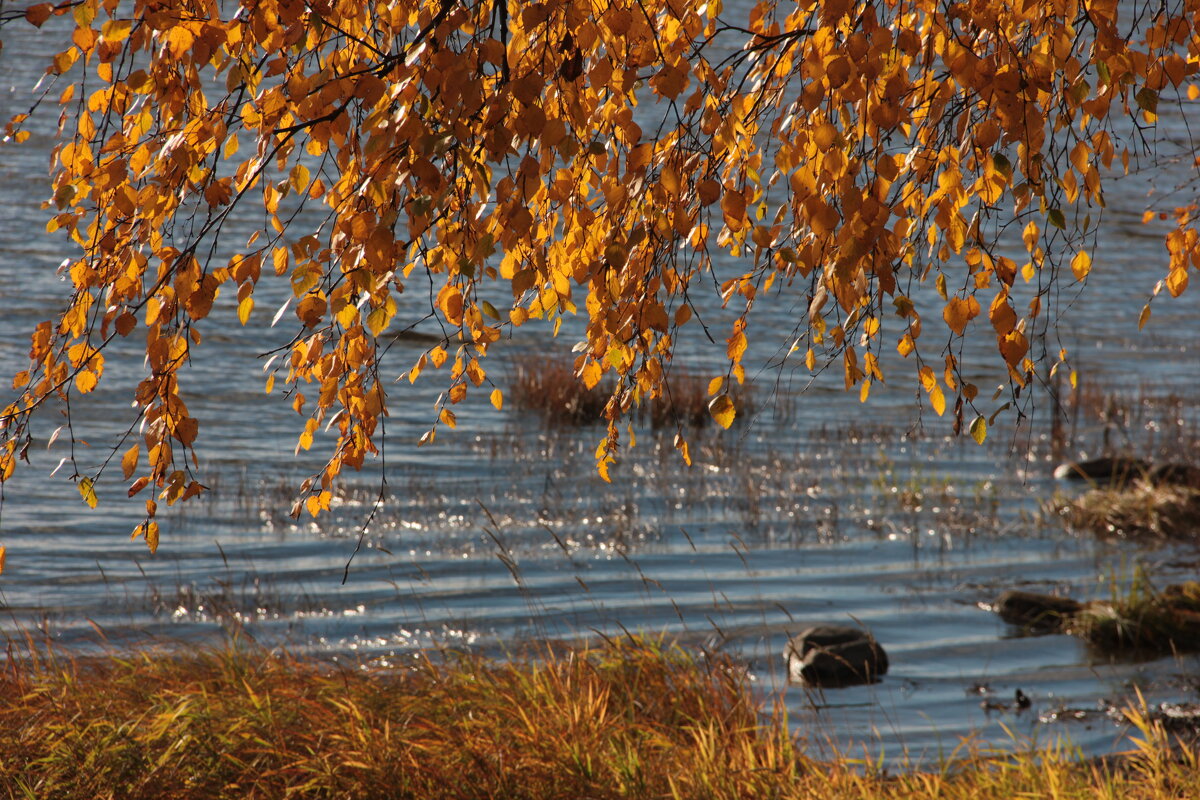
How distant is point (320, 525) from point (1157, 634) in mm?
5415

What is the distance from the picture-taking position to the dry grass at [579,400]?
1198 centimetres

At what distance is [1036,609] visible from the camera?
731 cm

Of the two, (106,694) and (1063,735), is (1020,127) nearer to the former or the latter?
(106,694)

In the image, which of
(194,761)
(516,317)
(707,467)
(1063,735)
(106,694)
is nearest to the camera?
(516,317)

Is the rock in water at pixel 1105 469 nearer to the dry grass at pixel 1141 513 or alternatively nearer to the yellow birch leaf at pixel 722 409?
the dry grass at pixel 1141 513

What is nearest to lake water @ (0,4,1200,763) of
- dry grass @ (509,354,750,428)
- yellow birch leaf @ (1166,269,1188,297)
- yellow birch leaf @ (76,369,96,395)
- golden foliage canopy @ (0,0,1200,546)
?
dry grass @ (509,354,750,428)

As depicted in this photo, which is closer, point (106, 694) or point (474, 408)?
point (106, 694)

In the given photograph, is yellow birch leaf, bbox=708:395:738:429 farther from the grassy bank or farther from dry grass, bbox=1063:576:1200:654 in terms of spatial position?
dry grass, bbox=1063:576:1200:654

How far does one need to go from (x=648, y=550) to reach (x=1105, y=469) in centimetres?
443

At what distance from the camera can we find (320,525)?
8.86 m

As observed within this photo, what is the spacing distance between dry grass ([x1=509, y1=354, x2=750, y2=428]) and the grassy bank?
7091 mm

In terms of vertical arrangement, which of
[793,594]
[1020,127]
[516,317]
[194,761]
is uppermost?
[1020,127]

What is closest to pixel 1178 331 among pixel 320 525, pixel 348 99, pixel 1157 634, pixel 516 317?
pixel 1157 634

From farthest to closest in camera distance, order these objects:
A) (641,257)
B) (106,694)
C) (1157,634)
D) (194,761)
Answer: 1. (1157,634)
2. (106,694)
3. (194,761)
4. (641,257)
